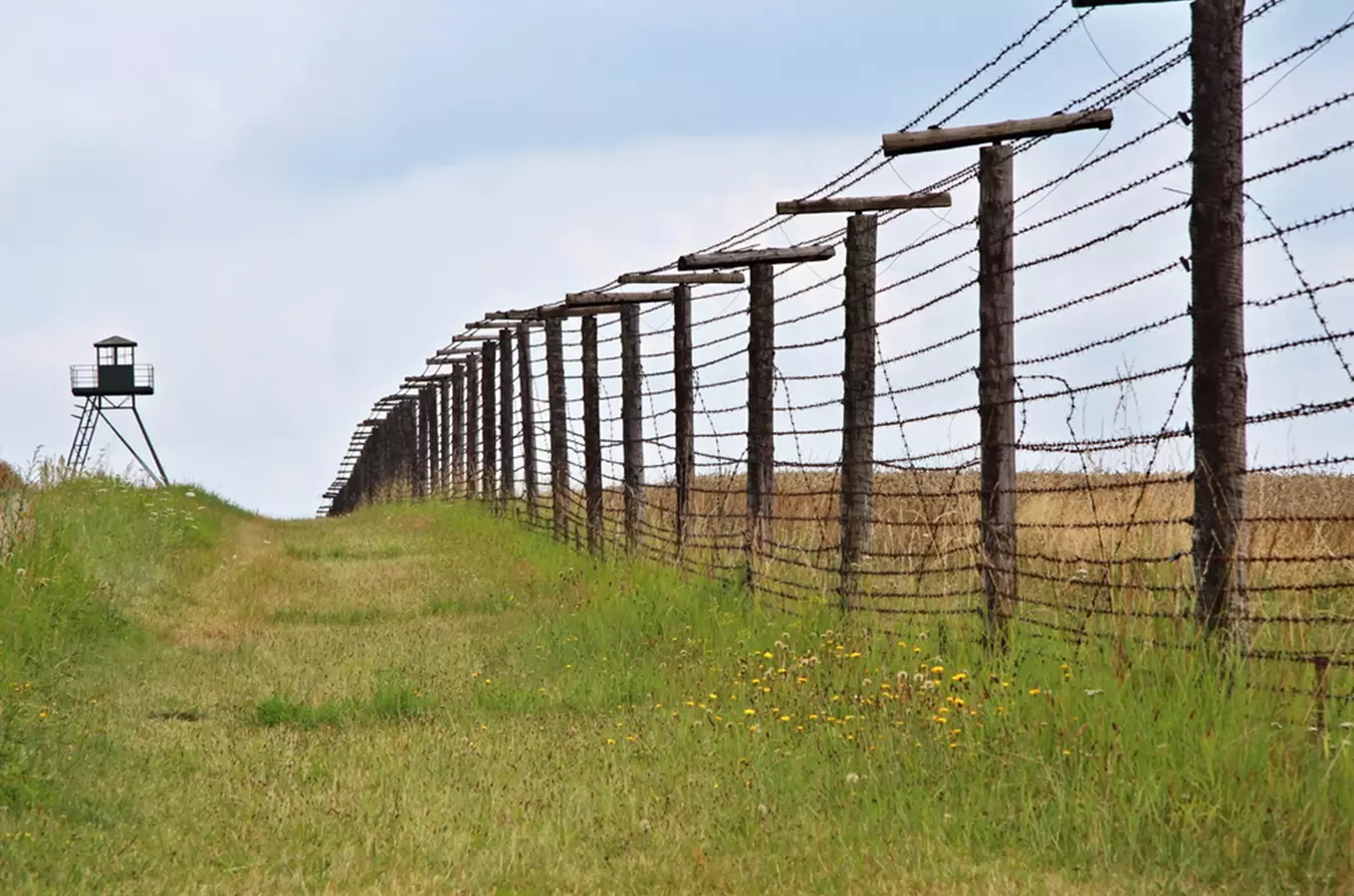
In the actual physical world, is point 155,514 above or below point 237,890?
above

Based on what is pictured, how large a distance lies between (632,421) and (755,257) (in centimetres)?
533

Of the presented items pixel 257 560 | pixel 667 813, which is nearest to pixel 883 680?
pixel 667 813

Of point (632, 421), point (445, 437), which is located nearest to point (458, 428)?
point (445, 437)

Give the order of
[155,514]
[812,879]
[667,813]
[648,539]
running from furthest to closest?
[155,514], [648,539], [667,813], [812,879]

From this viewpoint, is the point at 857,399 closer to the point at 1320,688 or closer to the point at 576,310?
the point at 1320,688

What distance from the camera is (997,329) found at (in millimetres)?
8586

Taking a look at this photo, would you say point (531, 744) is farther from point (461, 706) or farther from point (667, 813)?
point (667, 813)

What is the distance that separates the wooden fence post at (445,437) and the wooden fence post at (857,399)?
26.4 metres

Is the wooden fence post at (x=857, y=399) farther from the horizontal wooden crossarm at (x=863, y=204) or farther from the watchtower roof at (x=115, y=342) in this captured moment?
the watchtower roof at (x=115, y=342)

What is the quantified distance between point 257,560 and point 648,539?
5634mm

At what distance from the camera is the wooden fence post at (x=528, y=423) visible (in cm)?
2392

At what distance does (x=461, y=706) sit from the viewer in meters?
9.14

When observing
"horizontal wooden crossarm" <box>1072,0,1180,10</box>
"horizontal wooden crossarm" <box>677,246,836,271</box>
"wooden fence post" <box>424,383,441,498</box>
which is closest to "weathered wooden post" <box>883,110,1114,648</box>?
"horizontal wooden crossarm" <box>1072,0,1180,10</box>

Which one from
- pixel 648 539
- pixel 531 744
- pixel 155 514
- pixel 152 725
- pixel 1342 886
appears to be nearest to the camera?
pixel 1342 886
